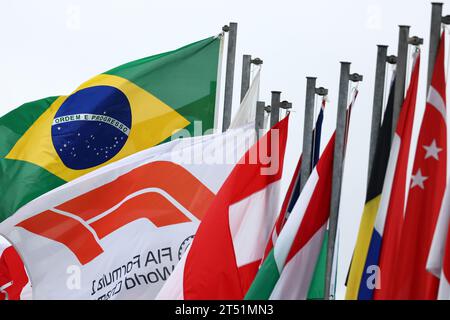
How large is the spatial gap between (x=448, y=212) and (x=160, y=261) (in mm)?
7544

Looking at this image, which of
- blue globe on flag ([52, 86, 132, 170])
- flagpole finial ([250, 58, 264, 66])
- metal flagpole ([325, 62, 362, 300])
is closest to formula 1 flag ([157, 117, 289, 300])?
metal flagpole ([325, 62, 362, 300])

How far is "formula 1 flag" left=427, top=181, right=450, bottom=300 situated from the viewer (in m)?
17.7

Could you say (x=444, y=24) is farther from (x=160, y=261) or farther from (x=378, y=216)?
(x=160, y=261)

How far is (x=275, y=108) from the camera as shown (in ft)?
77.8

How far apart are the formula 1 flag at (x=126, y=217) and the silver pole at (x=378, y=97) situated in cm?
411

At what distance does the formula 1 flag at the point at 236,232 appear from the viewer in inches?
859

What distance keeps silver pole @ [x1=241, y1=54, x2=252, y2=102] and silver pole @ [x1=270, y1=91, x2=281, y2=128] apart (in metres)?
1.54

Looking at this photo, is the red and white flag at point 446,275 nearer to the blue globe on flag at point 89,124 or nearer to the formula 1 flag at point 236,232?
the formula 1 flag at point 236,232

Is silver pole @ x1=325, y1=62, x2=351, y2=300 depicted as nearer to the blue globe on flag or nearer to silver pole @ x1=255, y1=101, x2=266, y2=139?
silver pole @ x1=255, y1=101, x2=266, y2=139

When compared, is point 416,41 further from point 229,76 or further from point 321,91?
point 229,76

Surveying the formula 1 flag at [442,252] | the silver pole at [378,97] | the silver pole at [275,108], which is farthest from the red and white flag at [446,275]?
the silver pole at [275,108]

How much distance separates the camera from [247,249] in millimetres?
22531

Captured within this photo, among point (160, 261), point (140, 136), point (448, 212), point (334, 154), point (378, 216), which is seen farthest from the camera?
point (140, 136)
